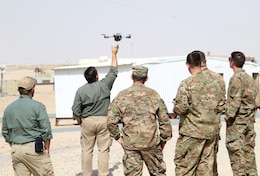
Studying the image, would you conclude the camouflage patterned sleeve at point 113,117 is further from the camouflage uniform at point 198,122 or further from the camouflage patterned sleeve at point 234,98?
the camouflage patterned sleeve at point 234,98

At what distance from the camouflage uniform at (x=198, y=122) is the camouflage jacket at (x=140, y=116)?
9.7 inches

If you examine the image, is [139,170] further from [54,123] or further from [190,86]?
[54,123]

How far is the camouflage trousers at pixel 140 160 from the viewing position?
5.08 metres

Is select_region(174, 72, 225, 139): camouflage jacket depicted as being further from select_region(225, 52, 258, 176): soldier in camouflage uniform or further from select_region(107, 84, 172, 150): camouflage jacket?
select_region(225, 52, 258, 176): soldier in camouflage uniform

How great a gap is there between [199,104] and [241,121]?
117cm

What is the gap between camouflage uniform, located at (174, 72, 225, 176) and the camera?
16.9 ft

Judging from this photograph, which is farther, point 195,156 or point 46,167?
point 195,156

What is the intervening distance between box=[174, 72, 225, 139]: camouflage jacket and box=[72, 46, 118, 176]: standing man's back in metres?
1.83

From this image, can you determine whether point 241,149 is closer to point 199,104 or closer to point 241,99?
point 241,99

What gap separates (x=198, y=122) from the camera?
17.0ft

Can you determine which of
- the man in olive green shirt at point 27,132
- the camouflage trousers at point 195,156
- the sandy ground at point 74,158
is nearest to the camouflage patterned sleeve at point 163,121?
the camouflage trousers at point 195,156

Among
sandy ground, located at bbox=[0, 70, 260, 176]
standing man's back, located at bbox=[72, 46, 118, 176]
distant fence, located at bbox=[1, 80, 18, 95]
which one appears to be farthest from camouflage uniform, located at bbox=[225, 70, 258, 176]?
distant fence, located at bbox=[1, 80, 18, 95]

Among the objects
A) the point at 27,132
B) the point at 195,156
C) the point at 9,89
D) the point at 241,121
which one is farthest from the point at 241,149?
the point at 9,89

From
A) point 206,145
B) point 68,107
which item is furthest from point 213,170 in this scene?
point 68,107
